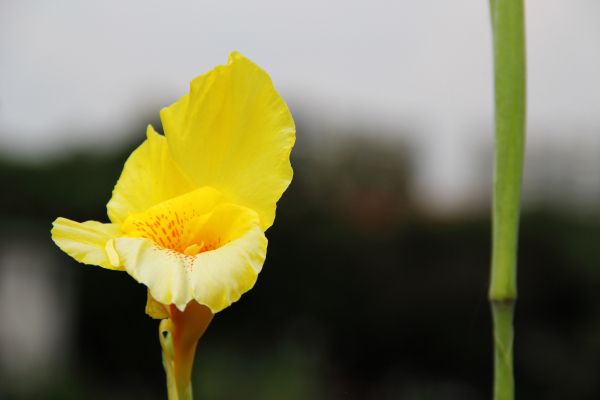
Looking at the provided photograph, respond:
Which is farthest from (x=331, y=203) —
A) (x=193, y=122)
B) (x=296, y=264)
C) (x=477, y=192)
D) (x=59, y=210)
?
(x=193, y=122)

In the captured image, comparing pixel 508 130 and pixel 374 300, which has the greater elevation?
pixel 508 130

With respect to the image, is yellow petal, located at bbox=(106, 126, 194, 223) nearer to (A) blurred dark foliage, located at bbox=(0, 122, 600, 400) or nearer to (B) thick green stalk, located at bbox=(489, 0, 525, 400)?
(B) thick green stalk, located at bbox=(489, 0, 525, 400)

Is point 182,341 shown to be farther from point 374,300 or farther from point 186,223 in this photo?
point 374,300

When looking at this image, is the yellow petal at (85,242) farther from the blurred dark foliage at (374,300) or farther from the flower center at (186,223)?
the blurred dark foliage at (374,300)

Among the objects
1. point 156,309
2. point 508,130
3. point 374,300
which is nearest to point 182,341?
point 156,309

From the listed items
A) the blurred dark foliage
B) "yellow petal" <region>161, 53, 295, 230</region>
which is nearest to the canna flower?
"yellow petal" <region>161, 53, 295, 230</region>

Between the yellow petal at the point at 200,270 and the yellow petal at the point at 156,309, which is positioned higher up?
the yellow petal at the point at 200,270

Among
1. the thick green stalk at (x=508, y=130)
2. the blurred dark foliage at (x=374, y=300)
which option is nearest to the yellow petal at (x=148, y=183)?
the thick green stalk at (x=508, y=130)

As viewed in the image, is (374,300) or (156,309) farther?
(374,300)
